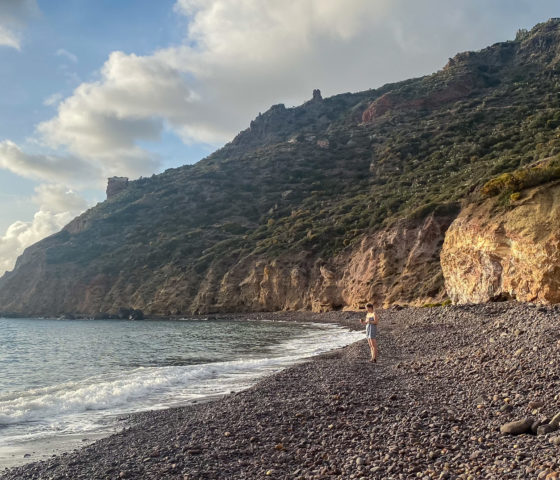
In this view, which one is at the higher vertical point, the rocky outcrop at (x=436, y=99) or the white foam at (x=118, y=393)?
the rocky outcrop at (x=436, y=99)

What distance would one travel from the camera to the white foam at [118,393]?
12.9m

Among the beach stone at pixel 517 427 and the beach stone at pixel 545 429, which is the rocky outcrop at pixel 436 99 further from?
the beach stone at pixel 545 429

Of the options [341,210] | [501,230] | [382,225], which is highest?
[341,210]

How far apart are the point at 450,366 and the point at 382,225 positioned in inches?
1718

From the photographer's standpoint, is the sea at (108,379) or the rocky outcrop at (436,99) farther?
the rocky outcrop at (436,99)

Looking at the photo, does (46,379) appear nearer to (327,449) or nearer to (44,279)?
(327,449)

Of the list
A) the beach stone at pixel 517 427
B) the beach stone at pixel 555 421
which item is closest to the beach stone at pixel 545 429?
the beach stone at pixel 555 421

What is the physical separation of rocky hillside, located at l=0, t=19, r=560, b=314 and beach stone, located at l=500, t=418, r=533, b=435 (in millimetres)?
16773

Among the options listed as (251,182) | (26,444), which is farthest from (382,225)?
(251,182)

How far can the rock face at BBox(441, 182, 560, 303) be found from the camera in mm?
22109

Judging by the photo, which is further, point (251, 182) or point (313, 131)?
point (313, 131)

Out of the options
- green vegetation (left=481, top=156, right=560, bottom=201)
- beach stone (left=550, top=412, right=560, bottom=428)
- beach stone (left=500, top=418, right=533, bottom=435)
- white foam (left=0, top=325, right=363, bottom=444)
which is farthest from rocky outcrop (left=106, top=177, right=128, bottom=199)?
beach stone (left=550, top=412, right=560, bottom=428)

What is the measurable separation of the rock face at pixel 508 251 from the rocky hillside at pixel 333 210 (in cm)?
25

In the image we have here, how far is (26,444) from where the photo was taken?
415 inches
